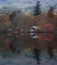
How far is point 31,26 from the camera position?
77.7 ft

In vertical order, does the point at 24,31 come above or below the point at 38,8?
below

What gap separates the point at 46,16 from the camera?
79.5ft

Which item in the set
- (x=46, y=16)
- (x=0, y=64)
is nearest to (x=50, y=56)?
(x=0, y=64)

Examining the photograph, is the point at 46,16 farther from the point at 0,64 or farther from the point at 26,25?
the point at 0,64

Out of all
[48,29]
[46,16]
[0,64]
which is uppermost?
[46,16]

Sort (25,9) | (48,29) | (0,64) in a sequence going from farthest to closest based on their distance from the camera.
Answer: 1. (25,9)
2. (48,29)
3. (0,64)

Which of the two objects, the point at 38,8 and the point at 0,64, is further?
the point at 38,8

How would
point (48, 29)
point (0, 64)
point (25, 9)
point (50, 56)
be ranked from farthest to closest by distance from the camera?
point (25, 9) < point (48, 29) < point (50, 56) < point (0, 64)

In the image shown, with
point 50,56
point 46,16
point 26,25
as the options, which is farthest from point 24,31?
point 50,56

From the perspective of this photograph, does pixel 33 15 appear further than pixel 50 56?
Yes

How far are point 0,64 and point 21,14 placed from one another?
58.1ft

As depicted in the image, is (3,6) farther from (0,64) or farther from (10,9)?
(0,64)

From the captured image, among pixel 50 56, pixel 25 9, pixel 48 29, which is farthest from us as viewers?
pixel 25 9

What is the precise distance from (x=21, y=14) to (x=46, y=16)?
2.08 meters
